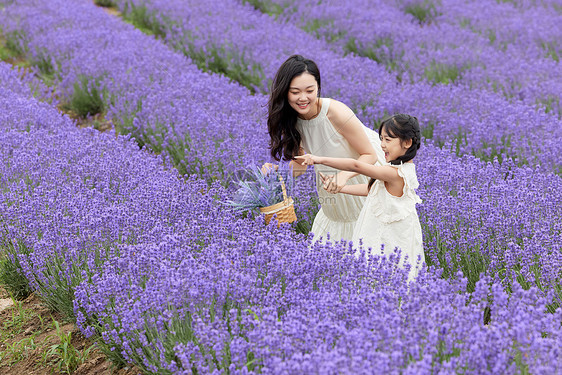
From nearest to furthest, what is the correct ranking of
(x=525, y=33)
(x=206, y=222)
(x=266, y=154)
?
(x=206, y=222) → (x=266, y=154) → (x=525, y=33)

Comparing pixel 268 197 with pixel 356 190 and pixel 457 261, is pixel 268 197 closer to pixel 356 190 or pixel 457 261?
pixel 356 190

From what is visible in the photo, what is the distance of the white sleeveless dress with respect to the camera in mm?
3182

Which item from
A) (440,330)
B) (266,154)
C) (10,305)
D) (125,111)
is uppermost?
(440,330)

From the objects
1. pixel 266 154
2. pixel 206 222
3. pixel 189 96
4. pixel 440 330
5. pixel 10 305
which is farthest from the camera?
pixel 189 96

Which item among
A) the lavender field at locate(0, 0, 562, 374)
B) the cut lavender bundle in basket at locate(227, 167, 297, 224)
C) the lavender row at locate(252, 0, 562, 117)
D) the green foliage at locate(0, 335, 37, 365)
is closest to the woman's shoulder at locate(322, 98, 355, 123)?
the cut lavender bundle in basket at locate(227, 167, 297, 224)

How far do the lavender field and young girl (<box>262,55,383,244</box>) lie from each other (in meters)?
0.27

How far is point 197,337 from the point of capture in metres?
1.98

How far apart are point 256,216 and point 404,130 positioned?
0.90 meters

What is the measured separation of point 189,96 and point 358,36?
10.8 feet

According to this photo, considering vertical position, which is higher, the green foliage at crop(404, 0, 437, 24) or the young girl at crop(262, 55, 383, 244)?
the green foliage at crop(404, 0, 437, 24)

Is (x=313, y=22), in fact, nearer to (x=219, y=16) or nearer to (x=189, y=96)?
(x=219, y=16)

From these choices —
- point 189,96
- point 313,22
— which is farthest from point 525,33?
point 189,96

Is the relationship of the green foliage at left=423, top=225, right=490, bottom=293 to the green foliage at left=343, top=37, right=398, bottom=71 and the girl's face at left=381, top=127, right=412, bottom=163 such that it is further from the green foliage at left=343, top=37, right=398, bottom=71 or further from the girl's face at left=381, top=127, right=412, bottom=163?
the green foliage at left=343, top=37, right=398, bottom=71

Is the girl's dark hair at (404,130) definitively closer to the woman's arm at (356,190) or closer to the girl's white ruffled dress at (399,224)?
the girl's white ruffled dress at (399,224)
